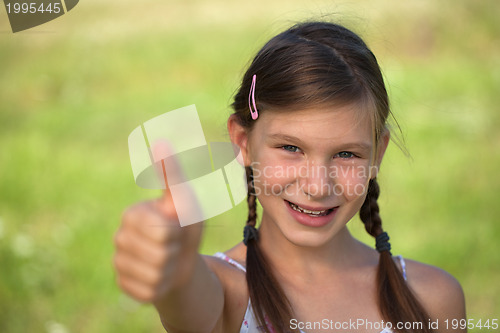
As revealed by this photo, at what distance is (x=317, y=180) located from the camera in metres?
1.42

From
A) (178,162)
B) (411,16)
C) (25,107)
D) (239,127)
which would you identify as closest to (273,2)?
(411,16)

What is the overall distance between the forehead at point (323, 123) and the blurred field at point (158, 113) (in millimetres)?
497

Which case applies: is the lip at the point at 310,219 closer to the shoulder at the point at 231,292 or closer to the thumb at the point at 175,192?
the shoulder at the point at 231,292

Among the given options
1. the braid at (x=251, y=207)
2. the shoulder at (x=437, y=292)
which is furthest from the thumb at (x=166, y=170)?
the shoulder at (x=437, y=292)

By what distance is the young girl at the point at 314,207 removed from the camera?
1449 millimetres

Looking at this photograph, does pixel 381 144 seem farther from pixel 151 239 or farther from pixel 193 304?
pixel 151 239

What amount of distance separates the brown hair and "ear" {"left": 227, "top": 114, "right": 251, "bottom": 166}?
0.07ft

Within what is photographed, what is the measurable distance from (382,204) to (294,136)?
8.30 feet

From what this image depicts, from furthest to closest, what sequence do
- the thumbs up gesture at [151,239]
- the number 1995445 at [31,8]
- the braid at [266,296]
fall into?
the number 1995445 at [31,8]
the braid at [266,296]
the thumbs up gesture at [151,239]

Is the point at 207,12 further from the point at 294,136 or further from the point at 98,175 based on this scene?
the point at 294,136

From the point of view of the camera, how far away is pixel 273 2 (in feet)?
19.4

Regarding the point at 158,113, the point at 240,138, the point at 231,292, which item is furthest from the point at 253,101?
the point at 158,113

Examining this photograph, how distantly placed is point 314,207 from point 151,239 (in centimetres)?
71

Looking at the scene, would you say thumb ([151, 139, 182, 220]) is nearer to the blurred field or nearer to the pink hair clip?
the pink hair clip
